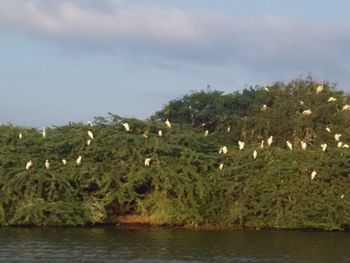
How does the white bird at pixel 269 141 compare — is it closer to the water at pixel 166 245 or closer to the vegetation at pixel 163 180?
the vegetation at pixel 163 180

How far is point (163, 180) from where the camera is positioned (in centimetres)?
2477

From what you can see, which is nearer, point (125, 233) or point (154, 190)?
point (125, 233)

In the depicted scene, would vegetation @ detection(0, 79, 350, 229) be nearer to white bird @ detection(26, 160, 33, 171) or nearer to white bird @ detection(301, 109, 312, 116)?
white bird @ detection(26, 160, 33, 171)

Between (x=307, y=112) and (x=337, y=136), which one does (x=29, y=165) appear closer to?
(x=307, y=112)

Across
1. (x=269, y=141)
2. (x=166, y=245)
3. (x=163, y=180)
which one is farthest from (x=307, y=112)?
(x=166, y=245)

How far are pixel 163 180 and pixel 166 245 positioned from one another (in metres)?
4.42

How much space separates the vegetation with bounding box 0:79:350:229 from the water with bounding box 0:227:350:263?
62 centimetres

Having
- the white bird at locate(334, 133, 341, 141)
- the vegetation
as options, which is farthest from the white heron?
the vegetation

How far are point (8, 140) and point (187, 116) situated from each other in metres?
9.67

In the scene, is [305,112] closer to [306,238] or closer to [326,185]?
[326,185]

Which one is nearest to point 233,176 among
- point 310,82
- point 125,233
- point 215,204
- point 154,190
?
point 215,204

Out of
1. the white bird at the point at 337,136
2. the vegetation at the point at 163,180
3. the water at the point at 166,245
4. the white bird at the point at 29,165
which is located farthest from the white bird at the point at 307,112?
the white bird at the point at 29,165

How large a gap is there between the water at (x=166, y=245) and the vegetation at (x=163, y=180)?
624 millimetres

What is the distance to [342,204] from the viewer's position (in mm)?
23844
